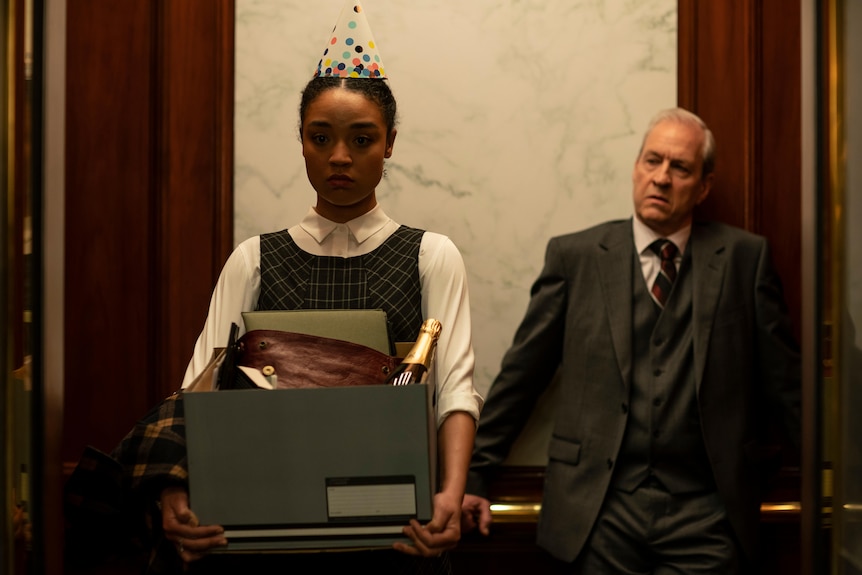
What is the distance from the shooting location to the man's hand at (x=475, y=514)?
257 cm

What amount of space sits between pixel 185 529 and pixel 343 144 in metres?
0.73

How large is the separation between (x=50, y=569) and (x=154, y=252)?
1697mm

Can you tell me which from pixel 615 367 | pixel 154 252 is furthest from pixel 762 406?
pixel 154 252

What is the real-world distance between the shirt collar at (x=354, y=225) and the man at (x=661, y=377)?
773mm

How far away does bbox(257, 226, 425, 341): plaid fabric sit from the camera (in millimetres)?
1859

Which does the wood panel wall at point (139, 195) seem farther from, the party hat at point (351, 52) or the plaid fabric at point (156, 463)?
the plaid fabric at point (156, 463)

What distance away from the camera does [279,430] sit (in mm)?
1483

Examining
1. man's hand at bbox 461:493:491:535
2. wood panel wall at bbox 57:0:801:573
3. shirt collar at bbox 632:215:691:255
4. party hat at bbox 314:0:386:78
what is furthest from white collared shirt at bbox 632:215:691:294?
party hat at bbox 314:0:386:78

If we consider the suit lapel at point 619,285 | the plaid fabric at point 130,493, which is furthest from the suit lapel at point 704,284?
the plaid fabric at point 130,493

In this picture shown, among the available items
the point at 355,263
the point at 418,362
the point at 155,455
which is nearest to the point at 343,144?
the point at 355,263

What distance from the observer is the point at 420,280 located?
1.89 metres

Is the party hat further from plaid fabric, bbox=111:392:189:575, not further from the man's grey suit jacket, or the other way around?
the man's grey suit jacket

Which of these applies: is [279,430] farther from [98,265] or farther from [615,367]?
[98,265]

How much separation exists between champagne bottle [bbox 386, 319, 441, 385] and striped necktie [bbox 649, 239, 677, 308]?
0.95 m
